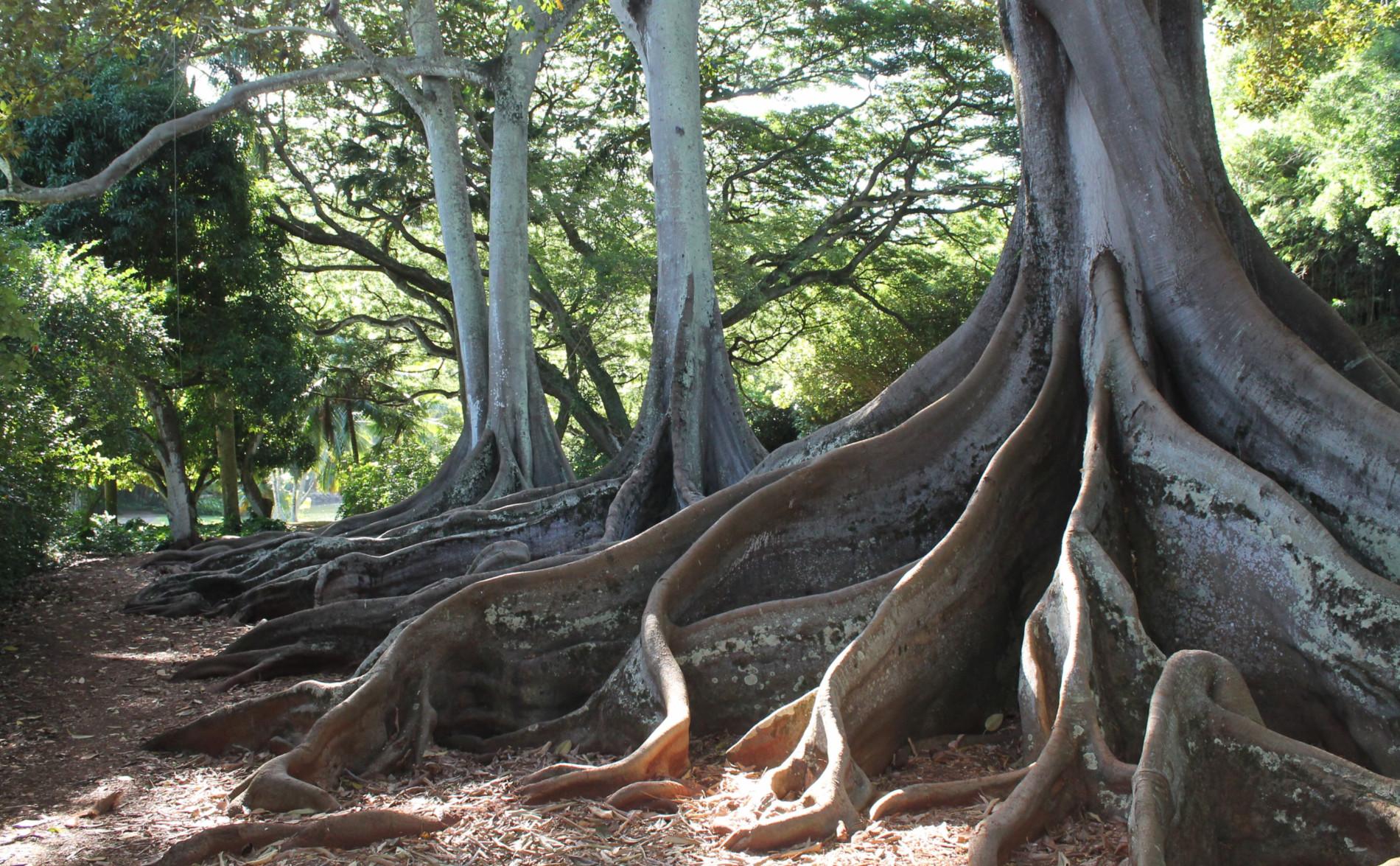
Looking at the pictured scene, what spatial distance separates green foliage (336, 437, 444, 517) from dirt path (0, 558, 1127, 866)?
1344 centimetres

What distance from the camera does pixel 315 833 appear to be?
3803mm

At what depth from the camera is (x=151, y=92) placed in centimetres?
1600

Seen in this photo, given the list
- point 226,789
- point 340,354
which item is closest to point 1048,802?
point 226,789

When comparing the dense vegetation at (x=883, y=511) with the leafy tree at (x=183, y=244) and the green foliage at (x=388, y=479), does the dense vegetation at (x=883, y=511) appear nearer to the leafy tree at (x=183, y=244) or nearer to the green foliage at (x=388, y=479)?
the leafy tree at (x=183, y=244)

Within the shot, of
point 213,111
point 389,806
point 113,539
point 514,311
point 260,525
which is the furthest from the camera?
point 260,525

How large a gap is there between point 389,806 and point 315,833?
602 mm

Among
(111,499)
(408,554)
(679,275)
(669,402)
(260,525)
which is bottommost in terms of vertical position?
(408,554)

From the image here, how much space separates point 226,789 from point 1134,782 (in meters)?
3.79

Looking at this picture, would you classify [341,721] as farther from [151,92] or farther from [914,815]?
[151,92]

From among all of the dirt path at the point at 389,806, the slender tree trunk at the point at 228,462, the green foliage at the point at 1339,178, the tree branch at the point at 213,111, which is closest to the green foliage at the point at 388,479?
the slender tree trunk at the point at 228,462

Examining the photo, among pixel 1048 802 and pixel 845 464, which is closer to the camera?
pixel 1048 802

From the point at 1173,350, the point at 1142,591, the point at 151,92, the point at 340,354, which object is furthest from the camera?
the point at 340,354

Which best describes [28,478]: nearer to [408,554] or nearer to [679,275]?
[408,554]

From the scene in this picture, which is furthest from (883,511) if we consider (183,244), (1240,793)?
(183,244)
